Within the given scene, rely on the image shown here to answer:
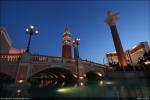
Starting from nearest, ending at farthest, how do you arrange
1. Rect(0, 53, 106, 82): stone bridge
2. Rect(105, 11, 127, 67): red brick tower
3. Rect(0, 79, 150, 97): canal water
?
1. Rect(0, 79, 150, 97): canal water
2. Rect(0, 53, 106, 82): stone bridge
3. Rect(105, 11, 127, 67): red brick tower

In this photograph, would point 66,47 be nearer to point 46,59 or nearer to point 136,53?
point 136,53

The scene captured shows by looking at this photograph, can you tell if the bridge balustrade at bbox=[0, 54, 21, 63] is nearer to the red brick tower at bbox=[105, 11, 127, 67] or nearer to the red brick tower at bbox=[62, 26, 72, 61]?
the red brick tower at bbox=[105, 11, 127, 67]

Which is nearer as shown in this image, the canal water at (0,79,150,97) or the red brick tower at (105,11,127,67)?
the canal water at (0,79,150,97)

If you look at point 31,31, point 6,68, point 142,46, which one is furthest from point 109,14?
point 6,68

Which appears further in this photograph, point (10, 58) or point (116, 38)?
point (116, 38)

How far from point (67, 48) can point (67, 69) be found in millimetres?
33742

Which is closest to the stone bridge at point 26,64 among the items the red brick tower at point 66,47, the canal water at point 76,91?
the canal water at point 76,91

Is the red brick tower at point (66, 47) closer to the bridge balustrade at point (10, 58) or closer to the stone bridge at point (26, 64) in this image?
the stone bridge at point (26, 64)

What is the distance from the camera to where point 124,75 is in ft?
86.3

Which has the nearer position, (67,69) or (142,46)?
(67,69)

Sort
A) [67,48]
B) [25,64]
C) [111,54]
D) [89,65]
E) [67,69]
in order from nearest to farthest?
[25,64], [67,69], [89,65], [67,48], [111,54]

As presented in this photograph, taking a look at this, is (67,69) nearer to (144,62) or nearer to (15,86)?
(15,86)

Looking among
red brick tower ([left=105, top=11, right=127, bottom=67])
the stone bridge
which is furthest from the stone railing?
red brick tower ([left=105, top=11, right=127, bottom=67])

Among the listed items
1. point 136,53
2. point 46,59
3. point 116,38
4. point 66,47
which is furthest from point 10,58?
point 136,53
